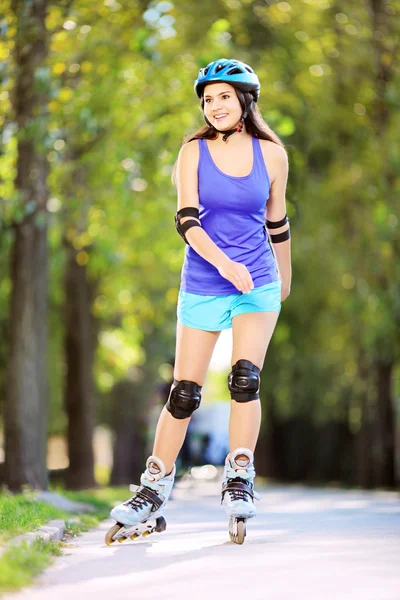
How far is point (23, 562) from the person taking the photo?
464 centimetres

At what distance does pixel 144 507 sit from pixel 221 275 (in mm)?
1188

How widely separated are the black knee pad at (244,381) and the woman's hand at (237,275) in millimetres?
407

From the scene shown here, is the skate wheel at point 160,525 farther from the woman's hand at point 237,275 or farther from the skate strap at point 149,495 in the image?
the woman's hand at point 237,275

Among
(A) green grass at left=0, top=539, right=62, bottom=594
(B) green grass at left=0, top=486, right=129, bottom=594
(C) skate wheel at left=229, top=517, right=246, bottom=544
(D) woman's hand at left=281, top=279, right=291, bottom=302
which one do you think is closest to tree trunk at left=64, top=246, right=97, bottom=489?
(B) green grass at left=0, top=486, right=129, bottom=594

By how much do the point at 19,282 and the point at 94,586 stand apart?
8502 mm

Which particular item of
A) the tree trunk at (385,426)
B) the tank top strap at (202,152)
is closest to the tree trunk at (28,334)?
the tank top strap at (202,152)

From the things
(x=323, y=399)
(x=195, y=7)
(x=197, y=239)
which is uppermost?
(x=195, y=7)

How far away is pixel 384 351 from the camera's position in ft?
66.9

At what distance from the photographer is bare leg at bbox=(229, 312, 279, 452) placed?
19.5 ft

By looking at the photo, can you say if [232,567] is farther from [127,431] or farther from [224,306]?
[127,431]

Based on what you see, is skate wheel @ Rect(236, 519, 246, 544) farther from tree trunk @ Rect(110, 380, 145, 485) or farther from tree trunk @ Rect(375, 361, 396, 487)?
tree trunk @ Rect(110, 380, 145, 485)

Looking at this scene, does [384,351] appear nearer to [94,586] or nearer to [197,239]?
[197,239]

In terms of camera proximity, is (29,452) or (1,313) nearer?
(29,452)

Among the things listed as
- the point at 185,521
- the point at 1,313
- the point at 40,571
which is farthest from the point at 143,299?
the point at 40,571
